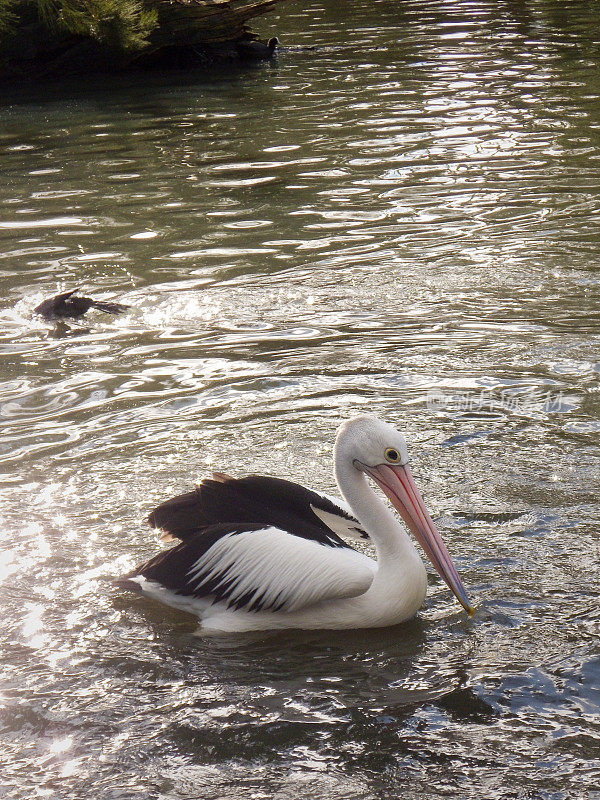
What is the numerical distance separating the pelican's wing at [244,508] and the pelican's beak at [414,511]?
0.25 metres

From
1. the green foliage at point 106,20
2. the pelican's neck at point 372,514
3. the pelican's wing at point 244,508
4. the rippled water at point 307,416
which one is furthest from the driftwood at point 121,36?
the pelican's neck at point 372,514

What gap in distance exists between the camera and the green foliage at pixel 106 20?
484 inches

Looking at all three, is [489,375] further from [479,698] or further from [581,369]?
[479,698]

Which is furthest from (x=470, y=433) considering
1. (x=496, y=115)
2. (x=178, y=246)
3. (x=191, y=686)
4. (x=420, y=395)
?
(x=496, y=115)

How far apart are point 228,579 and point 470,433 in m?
1.53

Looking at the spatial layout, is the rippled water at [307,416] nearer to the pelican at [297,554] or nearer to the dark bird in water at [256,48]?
the pelican at [297,554]

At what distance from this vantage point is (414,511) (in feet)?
11.2

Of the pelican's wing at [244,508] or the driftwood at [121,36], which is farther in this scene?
the driftwood at [121,36]

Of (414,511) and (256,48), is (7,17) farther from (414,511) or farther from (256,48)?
→ (414,511)

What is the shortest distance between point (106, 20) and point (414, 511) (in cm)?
1072

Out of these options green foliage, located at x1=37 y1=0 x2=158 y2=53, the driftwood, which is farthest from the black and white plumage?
the driftwood

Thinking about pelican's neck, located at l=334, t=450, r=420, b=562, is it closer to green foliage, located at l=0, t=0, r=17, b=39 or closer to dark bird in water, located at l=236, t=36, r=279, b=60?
green foliage, located at l=0, t=0, r=17, b=39

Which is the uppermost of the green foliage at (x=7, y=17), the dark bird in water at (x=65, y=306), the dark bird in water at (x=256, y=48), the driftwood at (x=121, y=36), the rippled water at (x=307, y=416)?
the green foliage at (x=7, y=17)

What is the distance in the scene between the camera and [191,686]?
3184 mm
